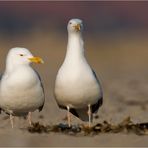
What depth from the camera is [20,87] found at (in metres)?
14.8

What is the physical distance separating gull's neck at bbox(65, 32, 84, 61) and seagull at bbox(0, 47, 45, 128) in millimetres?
515

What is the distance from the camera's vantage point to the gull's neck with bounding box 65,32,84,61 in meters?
15.2

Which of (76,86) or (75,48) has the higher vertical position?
(75,48)

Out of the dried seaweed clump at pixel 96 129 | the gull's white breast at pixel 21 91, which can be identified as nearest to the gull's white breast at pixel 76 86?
the gull's white breast at pixel 21 91

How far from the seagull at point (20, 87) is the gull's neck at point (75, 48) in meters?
0.52

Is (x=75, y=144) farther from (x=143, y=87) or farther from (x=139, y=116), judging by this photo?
(x=143, y=87)

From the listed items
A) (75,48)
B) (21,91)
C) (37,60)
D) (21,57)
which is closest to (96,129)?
(21,91)

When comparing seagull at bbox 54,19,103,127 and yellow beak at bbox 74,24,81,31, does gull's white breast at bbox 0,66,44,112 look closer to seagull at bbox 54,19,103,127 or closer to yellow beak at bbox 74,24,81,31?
seagull at bbox 54,19,103,127

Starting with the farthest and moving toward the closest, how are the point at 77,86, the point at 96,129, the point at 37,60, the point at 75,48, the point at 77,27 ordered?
the point at 77,27
the point at 75,48
the point at 37,60
the point at 77,86
the point at 96,129

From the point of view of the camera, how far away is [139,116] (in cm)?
1711

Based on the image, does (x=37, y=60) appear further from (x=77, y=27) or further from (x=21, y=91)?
(x=77, y=27)

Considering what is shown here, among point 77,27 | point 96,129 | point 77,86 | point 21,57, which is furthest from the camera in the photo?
point 77,27

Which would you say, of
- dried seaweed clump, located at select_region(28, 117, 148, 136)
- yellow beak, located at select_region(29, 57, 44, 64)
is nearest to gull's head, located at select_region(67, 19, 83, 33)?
yellow beak, located at select_region(29, 57, 44, 64)

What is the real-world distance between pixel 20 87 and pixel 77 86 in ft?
2.57
